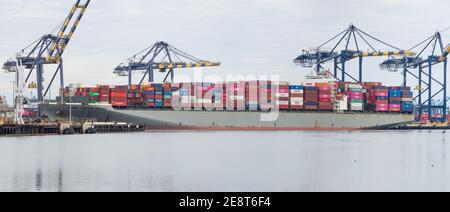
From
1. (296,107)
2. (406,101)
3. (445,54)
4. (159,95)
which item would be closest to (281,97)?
(296,107)

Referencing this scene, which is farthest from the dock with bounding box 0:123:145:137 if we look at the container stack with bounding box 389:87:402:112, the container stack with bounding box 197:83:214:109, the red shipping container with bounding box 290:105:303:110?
the container stack with bounding box 389:87:402:112

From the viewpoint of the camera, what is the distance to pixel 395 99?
4193 inches

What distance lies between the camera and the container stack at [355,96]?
103875 mm

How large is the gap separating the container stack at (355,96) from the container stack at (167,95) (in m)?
27.3

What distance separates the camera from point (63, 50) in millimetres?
99688

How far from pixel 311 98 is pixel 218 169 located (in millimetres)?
63121

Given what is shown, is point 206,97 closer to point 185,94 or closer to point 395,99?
point 185,94

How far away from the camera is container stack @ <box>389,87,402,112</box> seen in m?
106

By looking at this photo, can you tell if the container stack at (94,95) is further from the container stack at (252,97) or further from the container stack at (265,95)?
the container stack at (265,95)

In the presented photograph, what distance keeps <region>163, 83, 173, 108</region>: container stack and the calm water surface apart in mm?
36348

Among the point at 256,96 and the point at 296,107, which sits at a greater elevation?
the point at 256,96

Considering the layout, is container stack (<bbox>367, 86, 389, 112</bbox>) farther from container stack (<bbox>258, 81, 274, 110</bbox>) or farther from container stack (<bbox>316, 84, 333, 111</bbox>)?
container stack (<bbox>258, 81, 274, 110</bbox>)
